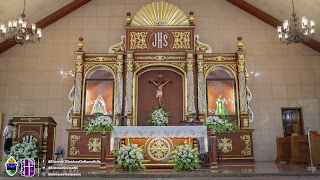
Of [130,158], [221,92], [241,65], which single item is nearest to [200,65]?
[221,92]

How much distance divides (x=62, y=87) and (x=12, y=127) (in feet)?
11.2

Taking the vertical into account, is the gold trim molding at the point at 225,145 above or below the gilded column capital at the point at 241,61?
below

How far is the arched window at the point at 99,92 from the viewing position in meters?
11.2

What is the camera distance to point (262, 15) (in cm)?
1205

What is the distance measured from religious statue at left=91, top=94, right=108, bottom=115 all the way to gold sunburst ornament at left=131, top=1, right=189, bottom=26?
3260 mm

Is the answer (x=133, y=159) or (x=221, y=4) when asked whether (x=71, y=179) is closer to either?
(x=133, y=159)

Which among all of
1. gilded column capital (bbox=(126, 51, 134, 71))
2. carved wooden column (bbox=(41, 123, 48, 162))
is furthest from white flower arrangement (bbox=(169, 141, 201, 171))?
gilded column capital (bbox=(126, 51, 134, 71))

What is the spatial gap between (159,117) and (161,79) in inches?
62.1

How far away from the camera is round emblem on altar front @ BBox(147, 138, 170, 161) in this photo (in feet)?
24.1

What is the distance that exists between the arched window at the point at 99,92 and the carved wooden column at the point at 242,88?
4.77 meters

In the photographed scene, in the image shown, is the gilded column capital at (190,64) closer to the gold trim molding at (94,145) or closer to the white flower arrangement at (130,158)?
the gold trim molding at (94,145)

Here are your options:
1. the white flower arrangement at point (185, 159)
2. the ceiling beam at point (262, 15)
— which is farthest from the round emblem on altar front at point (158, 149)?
the ceiling beam at point (262, 15)

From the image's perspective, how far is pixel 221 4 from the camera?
12648mm

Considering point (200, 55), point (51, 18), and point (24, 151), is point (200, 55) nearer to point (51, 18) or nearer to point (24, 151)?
point (51, 18)
